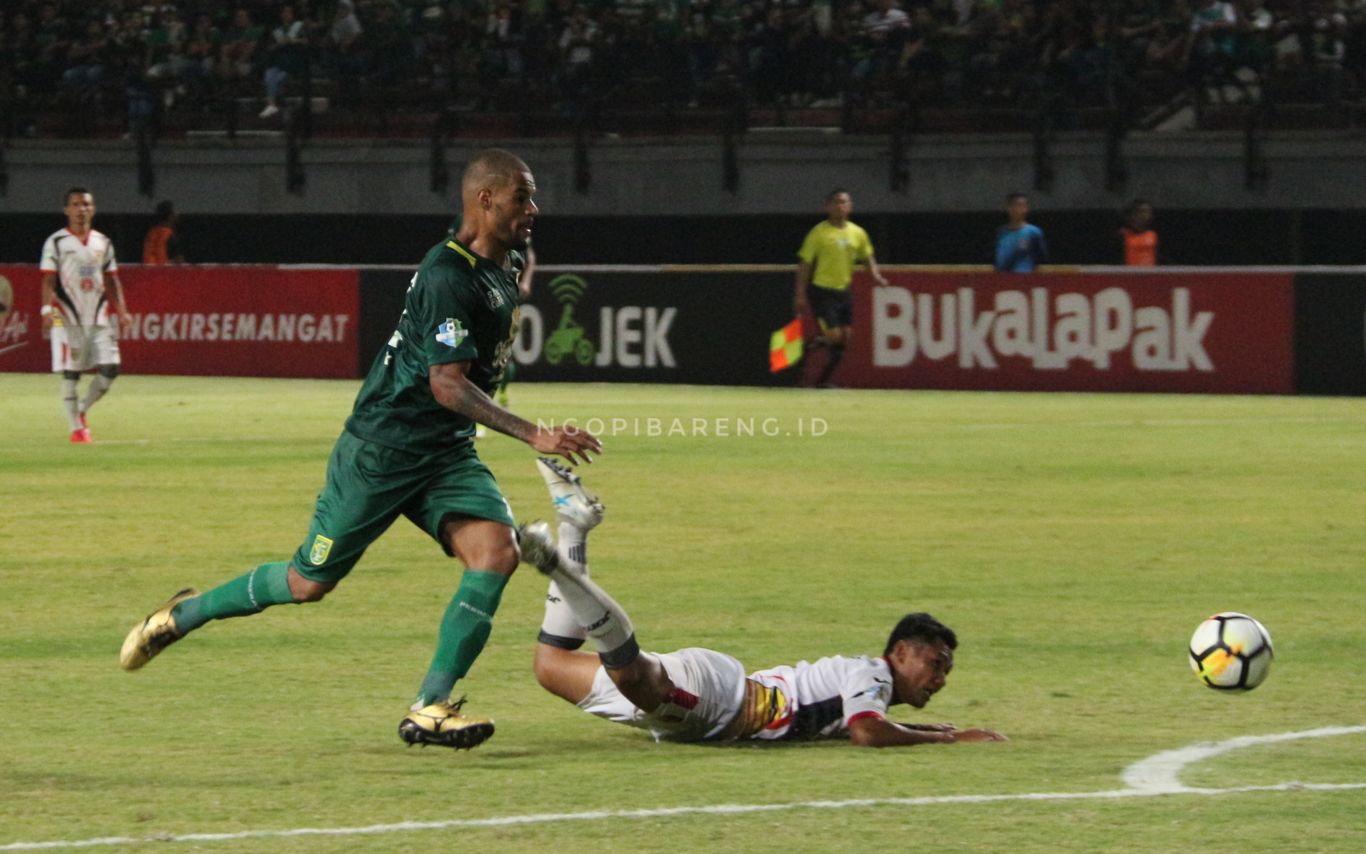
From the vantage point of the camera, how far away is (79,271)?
19938 mm

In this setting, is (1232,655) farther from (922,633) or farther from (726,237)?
(726,237)

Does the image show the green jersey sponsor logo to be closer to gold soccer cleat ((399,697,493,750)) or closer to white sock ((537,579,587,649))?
white sock ((537,579,587,649))

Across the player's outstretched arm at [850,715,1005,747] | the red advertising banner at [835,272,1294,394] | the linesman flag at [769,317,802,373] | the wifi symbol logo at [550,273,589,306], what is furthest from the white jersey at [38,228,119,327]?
the player's outstretched arm at [850,715,1005,747]

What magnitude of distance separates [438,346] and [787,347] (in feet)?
66.0

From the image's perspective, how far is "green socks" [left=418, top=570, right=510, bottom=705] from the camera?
7.23 m

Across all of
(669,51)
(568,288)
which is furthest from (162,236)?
(669,51)

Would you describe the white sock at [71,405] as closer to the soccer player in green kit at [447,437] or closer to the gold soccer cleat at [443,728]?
the soccer player in green kit at [447,437]

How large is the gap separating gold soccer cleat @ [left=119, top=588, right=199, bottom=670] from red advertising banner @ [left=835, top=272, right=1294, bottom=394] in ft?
62.2

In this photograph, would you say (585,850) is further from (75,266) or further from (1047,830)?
(75,266)

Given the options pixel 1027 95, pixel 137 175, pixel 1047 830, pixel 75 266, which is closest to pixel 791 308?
pixel 1027 95

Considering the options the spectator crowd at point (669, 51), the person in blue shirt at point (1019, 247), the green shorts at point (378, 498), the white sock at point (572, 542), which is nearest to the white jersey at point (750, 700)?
the white sock at point (572, 542)

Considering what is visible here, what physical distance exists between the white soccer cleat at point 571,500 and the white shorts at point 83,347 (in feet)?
44.0

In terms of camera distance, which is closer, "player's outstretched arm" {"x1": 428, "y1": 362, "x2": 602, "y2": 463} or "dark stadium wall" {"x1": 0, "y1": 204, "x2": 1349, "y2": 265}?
"player's outstretched arm" {"x1": 428, "y1": 362, "x2": 602, "y2": 463}

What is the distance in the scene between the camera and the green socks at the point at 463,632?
7.23m
